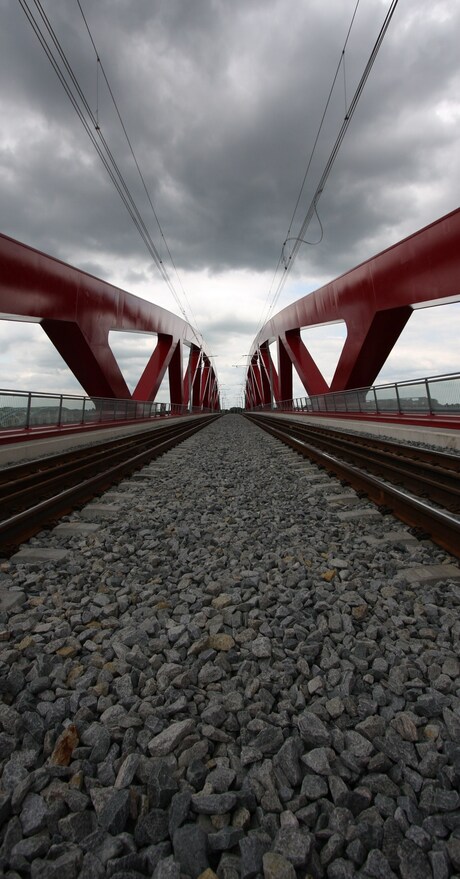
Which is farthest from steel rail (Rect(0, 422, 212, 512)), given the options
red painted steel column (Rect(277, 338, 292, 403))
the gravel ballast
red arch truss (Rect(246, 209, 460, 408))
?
red painted steel column (Rect(277, 338, 292, 403))

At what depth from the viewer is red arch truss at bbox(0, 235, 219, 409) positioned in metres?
17.2

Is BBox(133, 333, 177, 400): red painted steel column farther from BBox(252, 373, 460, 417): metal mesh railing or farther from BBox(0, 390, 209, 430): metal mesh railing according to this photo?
BBox(252, 373, 460, 417): metal mesh railing

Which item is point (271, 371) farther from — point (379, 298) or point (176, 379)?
point (379, 298)

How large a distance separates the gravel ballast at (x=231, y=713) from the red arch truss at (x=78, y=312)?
1733 cm

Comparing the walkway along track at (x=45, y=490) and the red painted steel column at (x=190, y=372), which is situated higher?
the red painted steel column at (x=190, y=372)

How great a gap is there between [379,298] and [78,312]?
15644 mm

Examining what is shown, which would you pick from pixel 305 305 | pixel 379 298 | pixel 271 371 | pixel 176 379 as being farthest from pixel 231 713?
pixel 271 371

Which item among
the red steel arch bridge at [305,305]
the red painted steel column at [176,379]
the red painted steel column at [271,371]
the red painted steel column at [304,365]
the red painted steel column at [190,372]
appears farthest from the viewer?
the red painted steel column at [190,372]

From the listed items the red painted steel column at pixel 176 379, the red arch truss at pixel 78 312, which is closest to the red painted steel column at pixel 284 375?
the red painted steel column at pixel 176 379

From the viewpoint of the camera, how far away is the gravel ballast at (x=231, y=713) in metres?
1.21

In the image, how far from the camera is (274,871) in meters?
1.13

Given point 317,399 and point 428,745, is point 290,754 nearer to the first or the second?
point 428,745

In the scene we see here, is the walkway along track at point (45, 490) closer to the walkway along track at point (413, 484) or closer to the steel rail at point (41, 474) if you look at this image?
the steel rail at point (41, 474)

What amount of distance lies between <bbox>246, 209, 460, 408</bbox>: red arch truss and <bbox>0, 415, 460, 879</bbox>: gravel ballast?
16.0m
